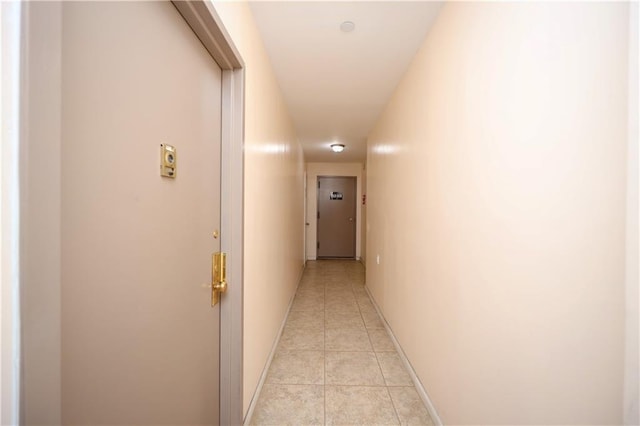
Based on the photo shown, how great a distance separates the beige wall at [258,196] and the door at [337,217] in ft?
14.2

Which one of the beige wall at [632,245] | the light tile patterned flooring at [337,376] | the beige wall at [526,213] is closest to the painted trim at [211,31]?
the beige wall at [526,213]

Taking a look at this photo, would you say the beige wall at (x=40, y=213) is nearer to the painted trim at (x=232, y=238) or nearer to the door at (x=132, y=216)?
the door at (x=132, y=216)

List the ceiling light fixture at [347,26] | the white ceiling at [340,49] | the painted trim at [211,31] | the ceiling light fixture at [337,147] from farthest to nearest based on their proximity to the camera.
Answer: the ceiling light fixture at [337,147]
the ceiling light fixture at [347,26]
the white ceiling at [340,49]
the painted trim at [211,31]

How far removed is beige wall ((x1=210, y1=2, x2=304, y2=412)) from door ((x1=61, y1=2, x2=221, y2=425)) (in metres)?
0.35

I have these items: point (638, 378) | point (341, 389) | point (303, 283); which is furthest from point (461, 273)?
point (303, 283)

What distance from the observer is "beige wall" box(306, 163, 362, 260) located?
6680 millimetres

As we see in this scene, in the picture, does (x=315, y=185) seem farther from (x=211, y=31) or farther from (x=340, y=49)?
(x=211, y=31)

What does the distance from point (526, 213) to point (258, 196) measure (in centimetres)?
139

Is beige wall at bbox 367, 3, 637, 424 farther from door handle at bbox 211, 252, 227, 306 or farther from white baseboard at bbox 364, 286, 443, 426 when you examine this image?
door handle at bbox 211, 252, 227, 306

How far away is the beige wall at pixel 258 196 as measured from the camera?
1449 mm

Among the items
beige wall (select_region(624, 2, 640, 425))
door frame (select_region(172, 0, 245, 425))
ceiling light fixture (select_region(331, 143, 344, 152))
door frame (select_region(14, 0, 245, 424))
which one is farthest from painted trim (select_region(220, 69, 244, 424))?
ceiling light fixture (select_region(331, 143, 344, 152))

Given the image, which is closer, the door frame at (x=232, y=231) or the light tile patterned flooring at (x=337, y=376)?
the door frame at (x=232, y=231)

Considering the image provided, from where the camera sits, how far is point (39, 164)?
17.8 inches

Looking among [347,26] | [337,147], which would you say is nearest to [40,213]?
[347,26]
